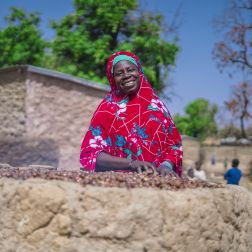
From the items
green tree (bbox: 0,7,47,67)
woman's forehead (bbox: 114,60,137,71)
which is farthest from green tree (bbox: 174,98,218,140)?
woman's forehead (bbox: 114,60,137,71)

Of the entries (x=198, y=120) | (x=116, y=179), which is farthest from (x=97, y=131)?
(x=198, y=120)

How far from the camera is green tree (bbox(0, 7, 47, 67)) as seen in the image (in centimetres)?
2042

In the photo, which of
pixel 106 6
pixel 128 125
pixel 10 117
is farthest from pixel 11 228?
pixel 106 6

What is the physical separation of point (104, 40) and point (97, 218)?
16.0 meters

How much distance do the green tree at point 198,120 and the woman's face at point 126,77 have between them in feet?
149

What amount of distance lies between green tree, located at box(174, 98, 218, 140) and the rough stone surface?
4642 centimetres

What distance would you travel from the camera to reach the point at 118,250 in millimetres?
2213

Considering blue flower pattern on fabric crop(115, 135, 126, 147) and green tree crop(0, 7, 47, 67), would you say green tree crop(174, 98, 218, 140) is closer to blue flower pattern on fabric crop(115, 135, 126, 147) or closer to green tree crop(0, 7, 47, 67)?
green tree crop(0, 7, 47, 67)

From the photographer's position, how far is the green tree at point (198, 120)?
50.4 meters

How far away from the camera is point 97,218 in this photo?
219cm

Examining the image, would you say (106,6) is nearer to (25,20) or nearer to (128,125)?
(25,20)

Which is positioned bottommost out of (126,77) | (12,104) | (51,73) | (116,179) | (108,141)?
(116,179)

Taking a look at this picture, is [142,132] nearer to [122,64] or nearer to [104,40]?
[122,64]

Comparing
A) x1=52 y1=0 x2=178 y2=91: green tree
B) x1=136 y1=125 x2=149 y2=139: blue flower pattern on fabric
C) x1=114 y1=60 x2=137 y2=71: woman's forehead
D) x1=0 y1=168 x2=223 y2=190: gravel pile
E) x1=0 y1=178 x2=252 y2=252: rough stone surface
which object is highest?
x1=52 y1=0 x2=178 y2=91: green tree
